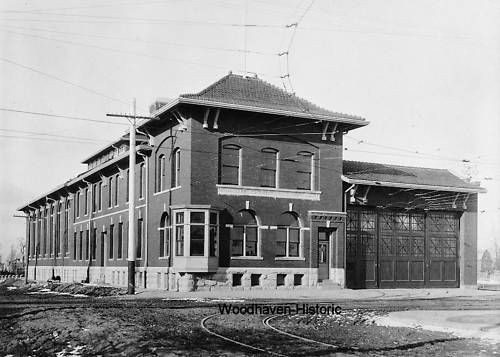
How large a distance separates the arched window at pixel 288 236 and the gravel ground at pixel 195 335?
1539 centimetres

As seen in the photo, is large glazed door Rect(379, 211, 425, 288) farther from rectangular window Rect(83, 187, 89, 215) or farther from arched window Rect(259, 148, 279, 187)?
rectangular window Rect(83, 187, 89, 215)

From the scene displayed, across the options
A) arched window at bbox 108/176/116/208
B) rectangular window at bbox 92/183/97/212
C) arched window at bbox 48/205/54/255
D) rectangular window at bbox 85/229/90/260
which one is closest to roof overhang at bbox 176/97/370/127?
arched window at bbox 108/176/116/208

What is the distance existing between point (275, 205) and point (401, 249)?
8.96 meters

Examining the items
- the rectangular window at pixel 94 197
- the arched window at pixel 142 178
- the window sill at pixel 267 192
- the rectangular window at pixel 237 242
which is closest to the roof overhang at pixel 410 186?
the window sill at pixel 267 192

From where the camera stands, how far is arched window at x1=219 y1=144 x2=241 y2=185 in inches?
1312

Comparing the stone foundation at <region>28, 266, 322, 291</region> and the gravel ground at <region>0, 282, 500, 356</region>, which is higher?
the gravel ground at <region>0, 282, 500, 356</region>

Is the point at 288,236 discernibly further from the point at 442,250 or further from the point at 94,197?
the point at 94,197

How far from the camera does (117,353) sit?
11531 millimetres

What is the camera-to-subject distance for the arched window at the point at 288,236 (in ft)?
113

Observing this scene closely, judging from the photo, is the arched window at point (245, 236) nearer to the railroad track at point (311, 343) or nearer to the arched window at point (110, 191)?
the arched window at point (110, 191)

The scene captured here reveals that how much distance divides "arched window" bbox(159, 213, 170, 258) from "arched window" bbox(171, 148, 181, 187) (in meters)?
1.97

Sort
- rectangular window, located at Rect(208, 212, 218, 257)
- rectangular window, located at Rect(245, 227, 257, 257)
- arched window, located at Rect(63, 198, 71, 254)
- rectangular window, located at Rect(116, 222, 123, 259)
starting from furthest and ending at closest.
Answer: arched window, located at Rect(63, 198, 71, 254)
rectangular window, located at Rect(116, 222, 123, 259)
rectangular window, located at Rect(245, 227, 257, 257)
rectangular window, located at Rect(208, 212, 218, 257)

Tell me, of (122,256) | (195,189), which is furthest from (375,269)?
(122,256)

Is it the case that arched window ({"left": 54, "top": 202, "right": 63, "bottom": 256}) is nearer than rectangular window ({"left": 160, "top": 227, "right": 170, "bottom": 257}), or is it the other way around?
rectangular window ({"left": 160, "top": 227, "right": 170, "bottom": 257})
